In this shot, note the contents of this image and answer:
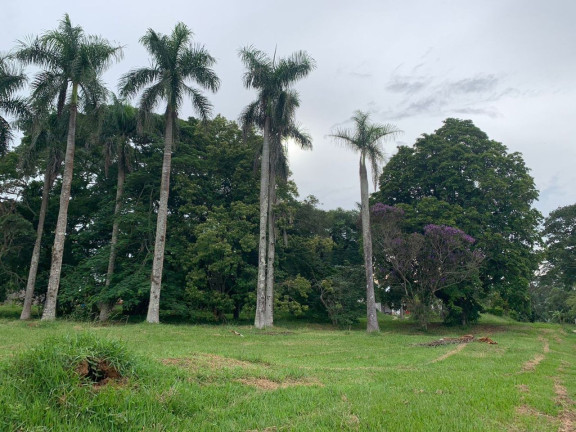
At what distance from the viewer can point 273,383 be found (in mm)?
6527

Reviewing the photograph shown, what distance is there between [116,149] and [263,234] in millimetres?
10358

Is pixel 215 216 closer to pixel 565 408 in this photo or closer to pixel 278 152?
pixel 278 152

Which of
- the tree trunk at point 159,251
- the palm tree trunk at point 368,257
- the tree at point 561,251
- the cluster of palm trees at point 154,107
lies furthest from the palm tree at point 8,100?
the tree at point 561,251

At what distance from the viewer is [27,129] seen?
22.9 m

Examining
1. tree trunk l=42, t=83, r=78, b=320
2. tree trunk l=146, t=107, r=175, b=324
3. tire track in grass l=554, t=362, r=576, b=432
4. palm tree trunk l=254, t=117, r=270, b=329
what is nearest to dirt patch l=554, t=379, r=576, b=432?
tire track in grass l=554, t=362, r=576, b=432

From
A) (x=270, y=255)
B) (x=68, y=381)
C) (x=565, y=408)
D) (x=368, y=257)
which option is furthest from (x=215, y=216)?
(x=565, y=408)

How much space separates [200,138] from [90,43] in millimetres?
8895

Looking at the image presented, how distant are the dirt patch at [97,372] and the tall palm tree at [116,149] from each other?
18.8 metres

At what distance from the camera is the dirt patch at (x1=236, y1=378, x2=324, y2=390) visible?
6.20m

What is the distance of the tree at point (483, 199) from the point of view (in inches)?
931

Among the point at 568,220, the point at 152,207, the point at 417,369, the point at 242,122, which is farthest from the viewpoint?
the point at 568,220

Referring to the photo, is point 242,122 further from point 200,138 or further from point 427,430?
point 427,430

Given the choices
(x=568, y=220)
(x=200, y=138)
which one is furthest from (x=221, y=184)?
(x=568, y=220)

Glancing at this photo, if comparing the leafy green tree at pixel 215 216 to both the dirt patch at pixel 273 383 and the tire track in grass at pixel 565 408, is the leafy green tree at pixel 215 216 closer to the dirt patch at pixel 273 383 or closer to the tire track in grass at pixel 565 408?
the dirt patch at pixel 273 383
